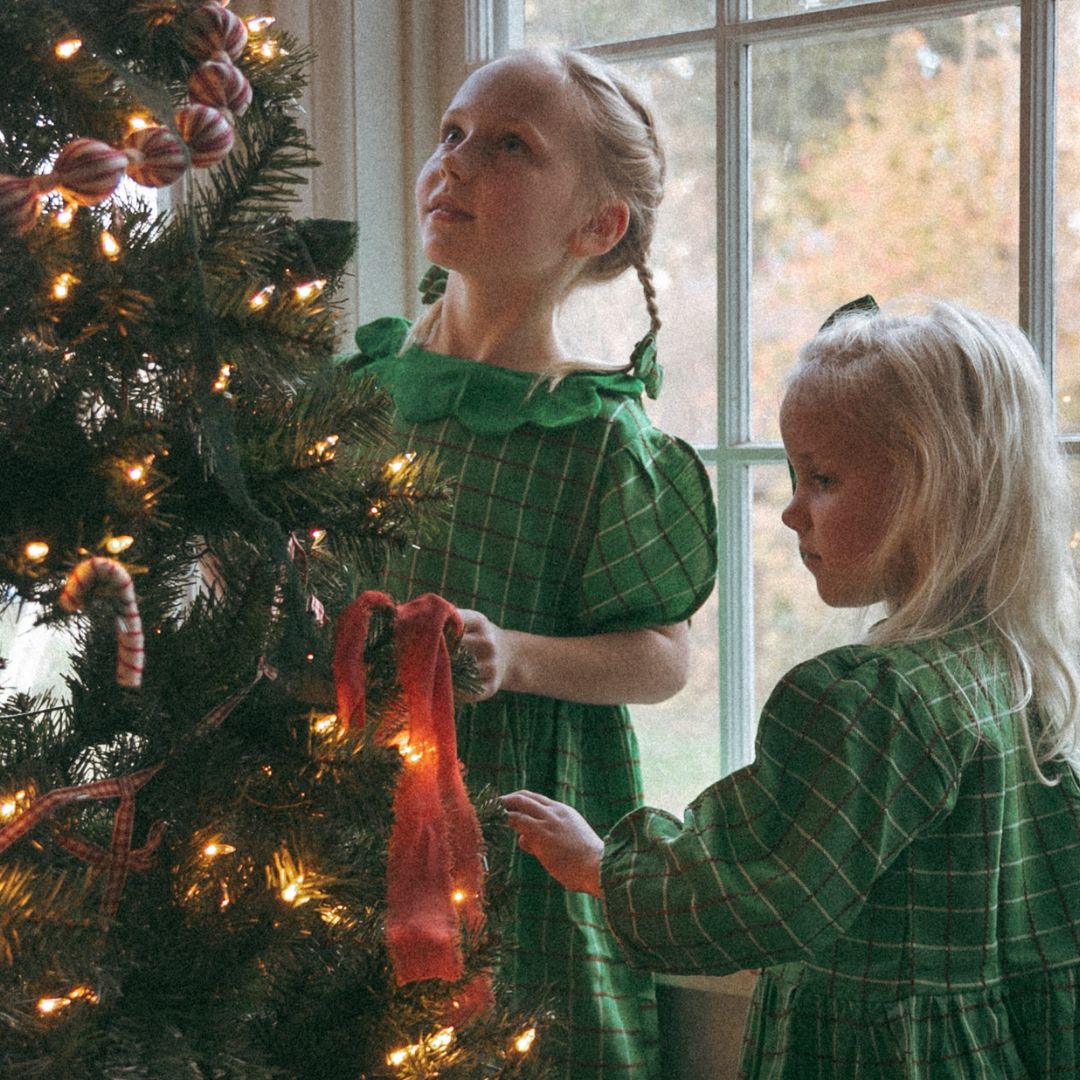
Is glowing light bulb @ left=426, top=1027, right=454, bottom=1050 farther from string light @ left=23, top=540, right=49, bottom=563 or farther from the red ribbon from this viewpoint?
string light @ left=23, top=540, right=49, bottom=563

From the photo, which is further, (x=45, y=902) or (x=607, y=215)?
(x=607, y=215)

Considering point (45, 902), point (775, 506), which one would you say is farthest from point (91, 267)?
point (775, 506)

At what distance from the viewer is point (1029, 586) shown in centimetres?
108

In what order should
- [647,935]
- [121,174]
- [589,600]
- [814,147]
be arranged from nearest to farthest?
1. [121,174]
2. [647,935]
3. [589,600]
4. [814,147]

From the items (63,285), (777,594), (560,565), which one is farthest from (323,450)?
(777,594)

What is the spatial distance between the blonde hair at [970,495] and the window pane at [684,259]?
0.38 meters

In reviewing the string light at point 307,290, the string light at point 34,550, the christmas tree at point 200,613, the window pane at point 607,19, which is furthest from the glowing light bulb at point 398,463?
the window pane at point 607,19

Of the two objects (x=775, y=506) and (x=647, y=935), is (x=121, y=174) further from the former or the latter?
(x=775, y=506)

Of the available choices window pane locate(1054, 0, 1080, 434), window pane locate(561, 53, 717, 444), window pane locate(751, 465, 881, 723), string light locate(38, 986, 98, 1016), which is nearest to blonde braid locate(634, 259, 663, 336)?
window pane locate(561, 53, 717, 444)

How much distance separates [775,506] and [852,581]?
35 cm

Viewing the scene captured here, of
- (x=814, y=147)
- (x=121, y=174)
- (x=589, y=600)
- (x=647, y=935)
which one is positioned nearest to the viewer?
(x=121, y=174)

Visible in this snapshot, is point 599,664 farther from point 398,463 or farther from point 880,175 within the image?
point 880,175

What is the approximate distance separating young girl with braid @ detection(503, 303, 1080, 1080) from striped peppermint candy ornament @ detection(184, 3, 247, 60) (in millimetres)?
553

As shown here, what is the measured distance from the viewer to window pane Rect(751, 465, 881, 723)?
1448mm
